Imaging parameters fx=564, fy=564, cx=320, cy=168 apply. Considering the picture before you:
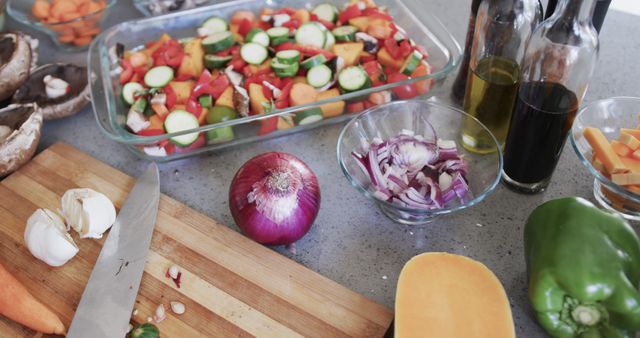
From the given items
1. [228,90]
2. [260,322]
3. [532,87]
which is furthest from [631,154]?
[228,90]

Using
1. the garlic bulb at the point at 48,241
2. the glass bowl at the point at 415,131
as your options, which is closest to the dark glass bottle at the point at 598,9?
the glass bowl at the point at 415,131

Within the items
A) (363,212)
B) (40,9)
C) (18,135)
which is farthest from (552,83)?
(40,9)

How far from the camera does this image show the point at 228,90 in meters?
1.41

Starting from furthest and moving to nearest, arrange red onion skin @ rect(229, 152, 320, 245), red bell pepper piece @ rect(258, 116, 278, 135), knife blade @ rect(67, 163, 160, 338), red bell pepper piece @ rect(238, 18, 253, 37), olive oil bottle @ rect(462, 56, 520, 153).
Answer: red bell pepper piece @ rect(238, 18, 253, 37), red bell pepper piece @ rect(258, 116, 278, 135), olive oil bottle @ rect(462, 56, 520, 153), red onion skin @ rect(229, 152, 320, 245), knife blade @ rect(67, 163, 160, 338)

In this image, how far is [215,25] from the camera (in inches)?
64.4

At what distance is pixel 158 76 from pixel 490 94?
83 centimetres

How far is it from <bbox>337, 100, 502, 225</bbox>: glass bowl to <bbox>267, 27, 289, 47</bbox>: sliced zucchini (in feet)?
1.34

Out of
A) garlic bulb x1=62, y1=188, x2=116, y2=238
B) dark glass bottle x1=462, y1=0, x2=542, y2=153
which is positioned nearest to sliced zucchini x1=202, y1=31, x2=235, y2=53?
garlic bulb x1=62, y1=188, x2=116, y2=238

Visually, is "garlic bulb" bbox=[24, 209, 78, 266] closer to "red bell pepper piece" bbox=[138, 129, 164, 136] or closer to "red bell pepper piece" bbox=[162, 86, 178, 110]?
"red bell pepper piece" bbox=[138, 129, 164, 136]

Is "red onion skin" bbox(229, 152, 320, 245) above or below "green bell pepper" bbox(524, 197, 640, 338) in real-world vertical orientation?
below

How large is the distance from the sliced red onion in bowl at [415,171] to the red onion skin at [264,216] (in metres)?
0.13

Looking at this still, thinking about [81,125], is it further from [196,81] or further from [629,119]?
[629,119]

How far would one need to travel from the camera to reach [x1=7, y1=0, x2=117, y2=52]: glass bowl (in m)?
1.67

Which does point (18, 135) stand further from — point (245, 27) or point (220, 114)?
point (245, 27)
